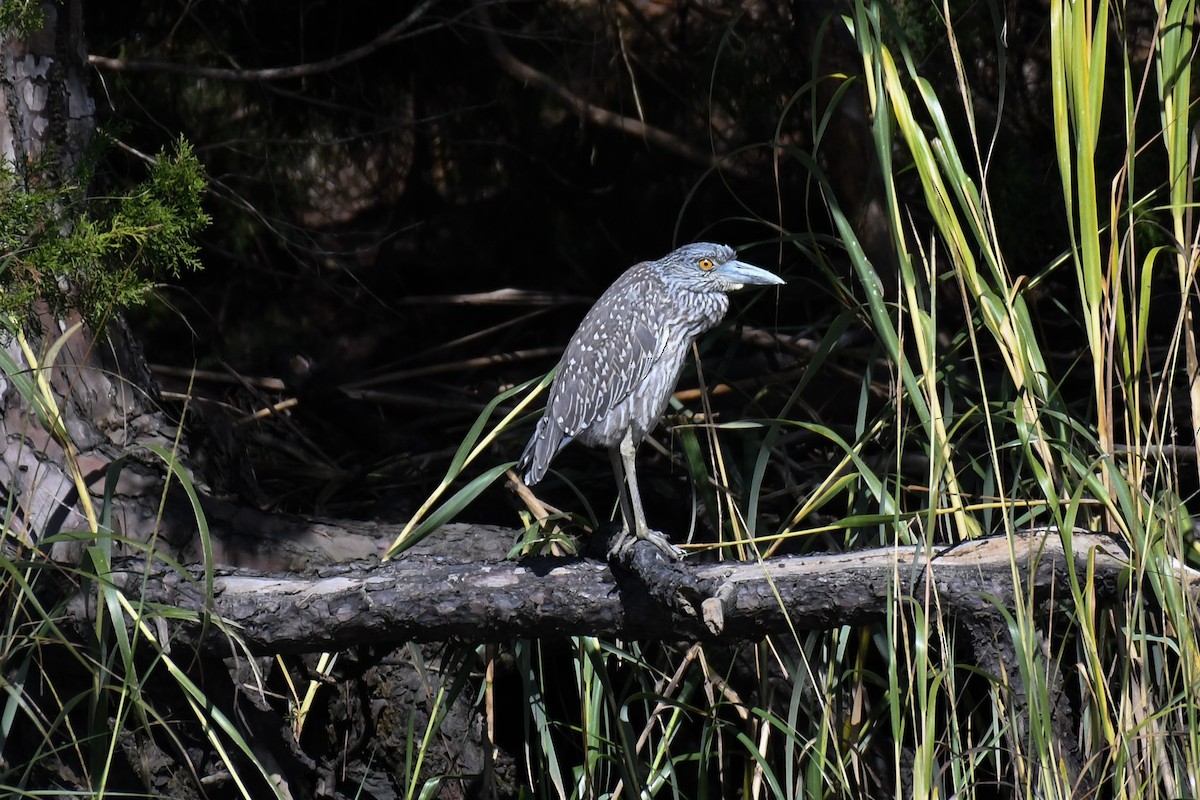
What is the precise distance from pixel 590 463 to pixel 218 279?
78.2 inches

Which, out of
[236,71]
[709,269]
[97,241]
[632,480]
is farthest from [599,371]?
[236,71]

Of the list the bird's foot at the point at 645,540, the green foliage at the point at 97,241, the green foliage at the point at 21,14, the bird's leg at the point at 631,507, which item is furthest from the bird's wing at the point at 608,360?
the green foliage at the point at 21,14

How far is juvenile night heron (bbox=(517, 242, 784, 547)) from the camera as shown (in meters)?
3.07

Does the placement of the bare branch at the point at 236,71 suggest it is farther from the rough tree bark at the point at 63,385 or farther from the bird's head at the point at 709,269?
the bird's head at the point at 709,269

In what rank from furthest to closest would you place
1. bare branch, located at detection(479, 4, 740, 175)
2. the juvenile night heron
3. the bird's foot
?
bare branch, located at detection(479, 4, 740, 175) < the juvenile night heron < the bird's foot

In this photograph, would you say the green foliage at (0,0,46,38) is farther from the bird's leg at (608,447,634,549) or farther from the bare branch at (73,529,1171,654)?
the bird's leg at (608,447,634,549)

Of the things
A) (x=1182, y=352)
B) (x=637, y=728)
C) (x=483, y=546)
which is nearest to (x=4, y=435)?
(x=483, y=546)

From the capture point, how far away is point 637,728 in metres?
3.34

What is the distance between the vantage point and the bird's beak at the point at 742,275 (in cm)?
310

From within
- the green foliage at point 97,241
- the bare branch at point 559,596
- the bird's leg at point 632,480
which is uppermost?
the green foliage at point 97,241

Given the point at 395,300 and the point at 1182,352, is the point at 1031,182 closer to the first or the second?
the point at 1182,352

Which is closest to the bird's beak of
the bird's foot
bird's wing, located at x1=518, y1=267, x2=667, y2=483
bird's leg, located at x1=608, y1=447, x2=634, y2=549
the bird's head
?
the bird's head

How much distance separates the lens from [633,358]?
3.12 m

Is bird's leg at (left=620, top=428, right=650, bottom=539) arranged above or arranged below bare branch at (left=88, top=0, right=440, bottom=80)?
below
